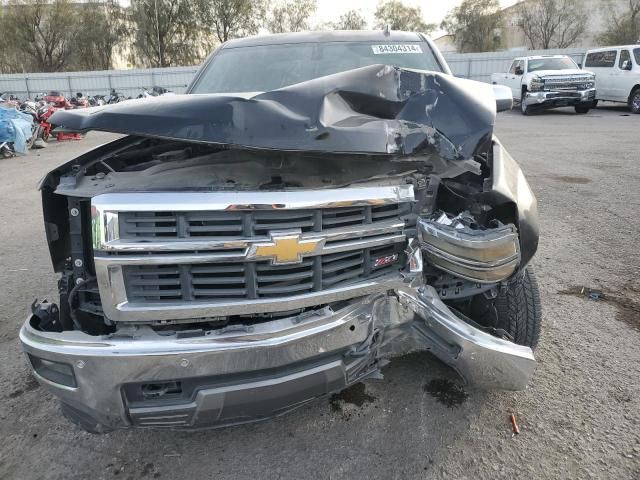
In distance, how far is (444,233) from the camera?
2.00 metres

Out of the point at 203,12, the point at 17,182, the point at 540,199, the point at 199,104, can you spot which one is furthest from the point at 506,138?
the point at 203,12

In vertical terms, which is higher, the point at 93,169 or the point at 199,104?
the point at 199,104

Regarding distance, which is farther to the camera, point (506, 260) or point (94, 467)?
point (94, 467)

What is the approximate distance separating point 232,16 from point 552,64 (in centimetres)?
3315

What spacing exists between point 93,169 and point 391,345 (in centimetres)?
153

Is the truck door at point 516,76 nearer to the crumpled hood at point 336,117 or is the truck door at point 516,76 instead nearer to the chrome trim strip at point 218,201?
the crumpled hood at point 336,117

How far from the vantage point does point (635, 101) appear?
623 inches

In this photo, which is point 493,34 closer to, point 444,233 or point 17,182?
point 17,182

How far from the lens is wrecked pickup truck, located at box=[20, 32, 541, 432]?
1812 mm

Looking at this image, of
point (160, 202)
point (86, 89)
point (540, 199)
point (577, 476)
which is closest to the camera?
point (160, 202)

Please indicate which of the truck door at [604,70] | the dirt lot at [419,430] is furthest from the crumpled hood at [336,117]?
the truck door at [604,70]

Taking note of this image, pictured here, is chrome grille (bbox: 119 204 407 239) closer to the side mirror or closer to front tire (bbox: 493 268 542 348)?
front tire (bbox: 493 268 542 348)

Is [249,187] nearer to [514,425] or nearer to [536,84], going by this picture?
[514,425]

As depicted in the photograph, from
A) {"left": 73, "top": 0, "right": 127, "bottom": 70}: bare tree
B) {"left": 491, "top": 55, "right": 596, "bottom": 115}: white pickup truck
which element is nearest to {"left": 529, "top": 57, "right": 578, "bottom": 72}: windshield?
{"left": 491, "top": 55, "right": 596, "bottom": 115}: white pickup truck
